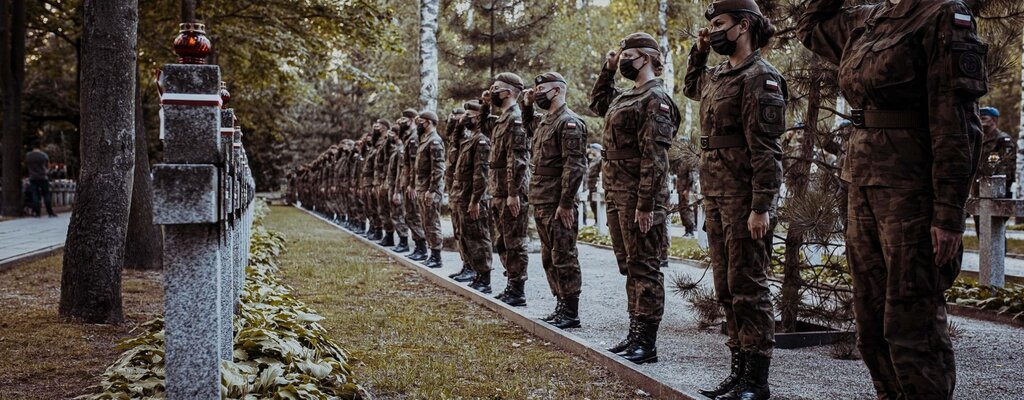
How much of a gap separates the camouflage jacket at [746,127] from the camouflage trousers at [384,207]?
12109mm

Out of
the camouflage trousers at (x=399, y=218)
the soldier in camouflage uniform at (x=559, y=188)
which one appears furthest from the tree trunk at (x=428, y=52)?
the soldier in camouflage uniform at (x=559, y=188)

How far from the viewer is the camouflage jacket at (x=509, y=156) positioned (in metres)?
8.78

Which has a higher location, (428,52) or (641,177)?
(428,52)

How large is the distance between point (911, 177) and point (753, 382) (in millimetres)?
1680

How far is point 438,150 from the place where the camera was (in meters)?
12.7

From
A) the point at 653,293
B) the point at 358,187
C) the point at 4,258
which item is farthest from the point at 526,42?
the point at 653,293

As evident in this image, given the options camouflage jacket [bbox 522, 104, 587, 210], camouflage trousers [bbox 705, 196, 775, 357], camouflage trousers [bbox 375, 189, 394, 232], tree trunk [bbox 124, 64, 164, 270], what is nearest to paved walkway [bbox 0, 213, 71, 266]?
tree trunk [bbox 124, 64, 164, 270]

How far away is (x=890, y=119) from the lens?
151 inches

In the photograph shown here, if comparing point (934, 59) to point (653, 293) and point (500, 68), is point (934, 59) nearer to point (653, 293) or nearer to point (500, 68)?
point (653, 293)

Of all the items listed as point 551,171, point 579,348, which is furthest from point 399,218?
point 579,348

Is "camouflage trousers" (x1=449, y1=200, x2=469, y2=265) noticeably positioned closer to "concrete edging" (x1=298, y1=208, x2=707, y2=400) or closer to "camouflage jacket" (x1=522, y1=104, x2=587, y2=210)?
"concrete edging" (x1=298, y1=208, x2=707, y2=400)

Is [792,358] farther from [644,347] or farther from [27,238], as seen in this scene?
[27,238]

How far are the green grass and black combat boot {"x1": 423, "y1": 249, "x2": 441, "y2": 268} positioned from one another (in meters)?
1.07

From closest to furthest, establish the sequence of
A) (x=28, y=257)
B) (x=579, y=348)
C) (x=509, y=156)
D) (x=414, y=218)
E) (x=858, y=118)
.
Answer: (x=858, y=118), (x=579, y=348), (x=509, y=156), (x=28, y=257), (x=414, y=218)
